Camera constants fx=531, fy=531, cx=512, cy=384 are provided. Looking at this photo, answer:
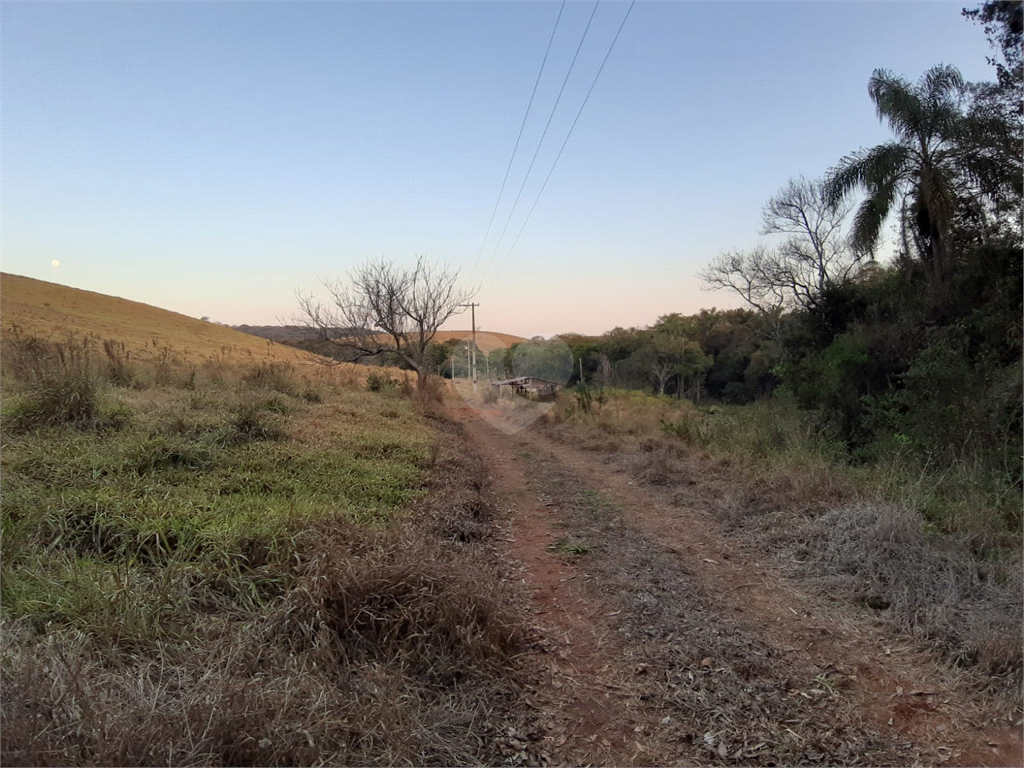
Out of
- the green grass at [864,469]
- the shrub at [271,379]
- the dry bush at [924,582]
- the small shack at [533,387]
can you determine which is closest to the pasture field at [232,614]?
the dry bush at [924,582]

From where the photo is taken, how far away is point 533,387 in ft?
75.7

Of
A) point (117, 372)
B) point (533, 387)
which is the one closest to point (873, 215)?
point (533, 387)

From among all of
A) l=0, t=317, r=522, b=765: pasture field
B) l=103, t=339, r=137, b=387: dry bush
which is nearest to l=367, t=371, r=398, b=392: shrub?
l=103, t=339, r=137, b=387: dry bush

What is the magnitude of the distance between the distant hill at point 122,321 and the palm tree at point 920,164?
19783mm

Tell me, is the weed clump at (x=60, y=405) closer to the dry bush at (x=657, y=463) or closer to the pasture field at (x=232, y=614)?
the pasture field at (x=232, y=614)

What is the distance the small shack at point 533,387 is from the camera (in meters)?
21.8

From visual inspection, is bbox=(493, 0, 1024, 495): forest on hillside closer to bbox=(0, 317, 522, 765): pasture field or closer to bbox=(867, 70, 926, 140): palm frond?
bbox=(867, 70, 926, 140): palm frond

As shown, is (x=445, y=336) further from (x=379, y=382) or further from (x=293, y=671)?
(x=293, y=671)

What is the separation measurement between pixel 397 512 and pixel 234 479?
1526 mm

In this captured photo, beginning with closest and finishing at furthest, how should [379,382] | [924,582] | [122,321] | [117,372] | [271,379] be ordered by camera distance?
1. [924,582]
2. [117,372]
3. [271,379]
4. [379,382]
5. [122,321]

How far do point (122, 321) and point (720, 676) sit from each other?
1546 inches

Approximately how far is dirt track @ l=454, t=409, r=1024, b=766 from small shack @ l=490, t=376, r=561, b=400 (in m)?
17.1

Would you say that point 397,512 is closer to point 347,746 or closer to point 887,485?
point 347,746

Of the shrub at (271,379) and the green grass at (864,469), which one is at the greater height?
the shrub at (271,379)
